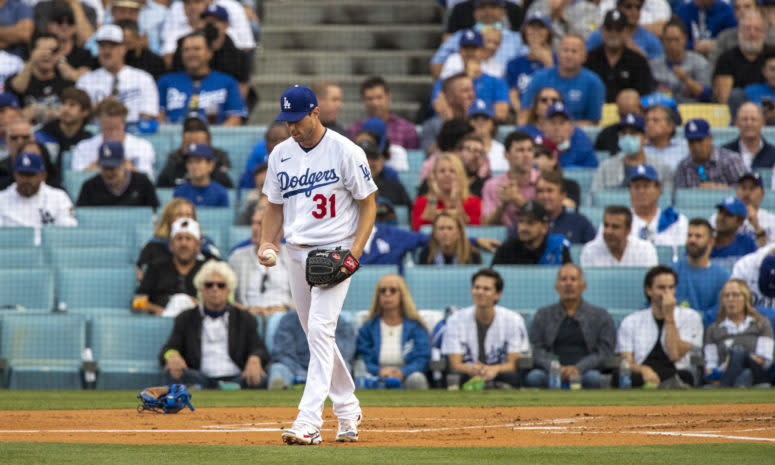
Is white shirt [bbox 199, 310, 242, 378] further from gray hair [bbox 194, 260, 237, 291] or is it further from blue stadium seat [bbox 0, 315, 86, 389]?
blue stadium seat [bbox 0, 315, 86, 389]

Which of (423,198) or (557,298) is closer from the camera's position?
(557,298)

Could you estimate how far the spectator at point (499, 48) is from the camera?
596 inches

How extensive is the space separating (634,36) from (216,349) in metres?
6.96

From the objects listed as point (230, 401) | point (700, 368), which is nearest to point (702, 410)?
point (700, 368)

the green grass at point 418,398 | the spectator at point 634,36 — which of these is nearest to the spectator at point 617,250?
the green grass at point 418,398

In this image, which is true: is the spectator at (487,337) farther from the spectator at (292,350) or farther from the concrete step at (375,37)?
the concrete step at (375,37)

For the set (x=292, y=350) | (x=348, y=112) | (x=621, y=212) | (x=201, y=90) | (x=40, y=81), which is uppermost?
(x=40, y=81)

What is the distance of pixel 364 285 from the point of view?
11.3 metres

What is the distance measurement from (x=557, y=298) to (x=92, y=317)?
4112 mm

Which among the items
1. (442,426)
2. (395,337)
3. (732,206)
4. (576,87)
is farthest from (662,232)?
(442,426)

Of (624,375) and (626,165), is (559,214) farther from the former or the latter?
(624,375)

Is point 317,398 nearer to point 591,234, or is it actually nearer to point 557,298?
point 557,298

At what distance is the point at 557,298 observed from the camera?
11.3m

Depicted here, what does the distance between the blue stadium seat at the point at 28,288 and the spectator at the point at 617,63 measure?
667cm
